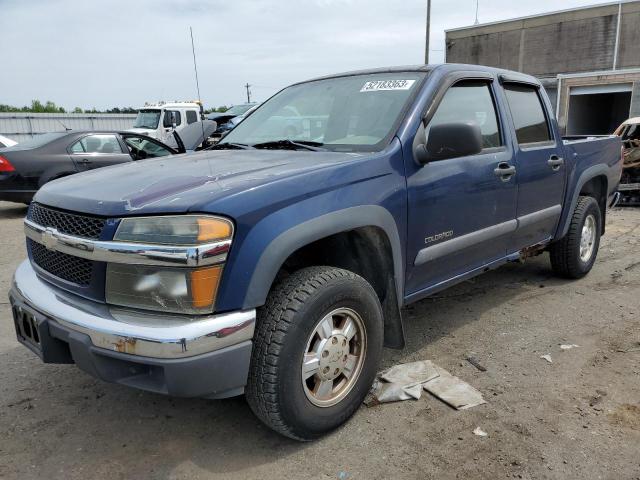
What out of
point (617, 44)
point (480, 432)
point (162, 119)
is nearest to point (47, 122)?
point (162, 119)

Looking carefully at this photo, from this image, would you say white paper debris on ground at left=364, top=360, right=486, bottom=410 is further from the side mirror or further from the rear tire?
the rear tire

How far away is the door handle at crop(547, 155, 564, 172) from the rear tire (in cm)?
72

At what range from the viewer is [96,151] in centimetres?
A: 906

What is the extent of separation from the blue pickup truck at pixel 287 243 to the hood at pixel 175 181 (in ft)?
0.04

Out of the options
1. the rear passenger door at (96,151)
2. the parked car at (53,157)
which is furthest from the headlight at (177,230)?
the rear passenger door at (96,151)

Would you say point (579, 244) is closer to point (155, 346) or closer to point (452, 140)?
point (452, 140)

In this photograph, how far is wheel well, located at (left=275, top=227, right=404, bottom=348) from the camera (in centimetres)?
273

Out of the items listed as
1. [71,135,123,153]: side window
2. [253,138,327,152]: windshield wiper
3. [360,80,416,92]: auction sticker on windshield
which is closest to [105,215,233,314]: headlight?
[253,138,327,152]: windshield wiper

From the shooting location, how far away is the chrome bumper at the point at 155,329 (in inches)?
78.9

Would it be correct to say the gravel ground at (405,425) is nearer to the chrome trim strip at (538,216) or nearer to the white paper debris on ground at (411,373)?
the white paper debris on ground at (411,373)

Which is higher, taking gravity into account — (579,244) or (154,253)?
(154,253)

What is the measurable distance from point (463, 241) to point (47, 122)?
2293 cm

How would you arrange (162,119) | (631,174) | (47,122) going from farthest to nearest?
(47,122), (162,119), (631,174)

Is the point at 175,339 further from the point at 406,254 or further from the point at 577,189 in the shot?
the point at 577,189
